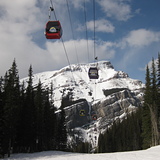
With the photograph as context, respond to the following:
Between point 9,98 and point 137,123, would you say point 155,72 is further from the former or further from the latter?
point 137,123

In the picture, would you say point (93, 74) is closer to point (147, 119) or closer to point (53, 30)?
point (53, 30)

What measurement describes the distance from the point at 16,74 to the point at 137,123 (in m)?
54.3

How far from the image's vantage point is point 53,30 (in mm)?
14430

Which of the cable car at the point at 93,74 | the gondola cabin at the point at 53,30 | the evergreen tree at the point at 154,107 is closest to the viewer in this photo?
the gondola cabin at the point at 53,30

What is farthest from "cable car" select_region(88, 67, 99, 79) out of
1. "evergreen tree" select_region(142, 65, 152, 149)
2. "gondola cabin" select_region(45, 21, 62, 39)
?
"evergreen tree" select_region(142, 65, 152, 149)

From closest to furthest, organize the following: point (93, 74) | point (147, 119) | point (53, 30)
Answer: point (53, 30)
point (93, 74)
point (147, 119)

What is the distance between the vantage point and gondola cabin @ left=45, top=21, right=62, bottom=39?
14.4 metres

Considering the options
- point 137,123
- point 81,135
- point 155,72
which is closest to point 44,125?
point 155,72

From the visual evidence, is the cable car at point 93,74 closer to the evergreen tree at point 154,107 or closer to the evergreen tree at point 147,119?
the evergreen tree at point 154,107

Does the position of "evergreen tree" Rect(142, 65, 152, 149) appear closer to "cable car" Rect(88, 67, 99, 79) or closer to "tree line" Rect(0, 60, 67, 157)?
"cable car" Rect(88, 67, 99, 79)

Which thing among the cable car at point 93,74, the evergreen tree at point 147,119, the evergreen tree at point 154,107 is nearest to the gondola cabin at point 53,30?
the cable car at point 93,74

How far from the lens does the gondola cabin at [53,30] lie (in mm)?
14388

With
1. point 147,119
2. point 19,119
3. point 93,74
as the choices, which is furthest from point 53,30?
point 147,119

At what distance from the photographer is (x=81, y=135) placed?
182000 millimetres
